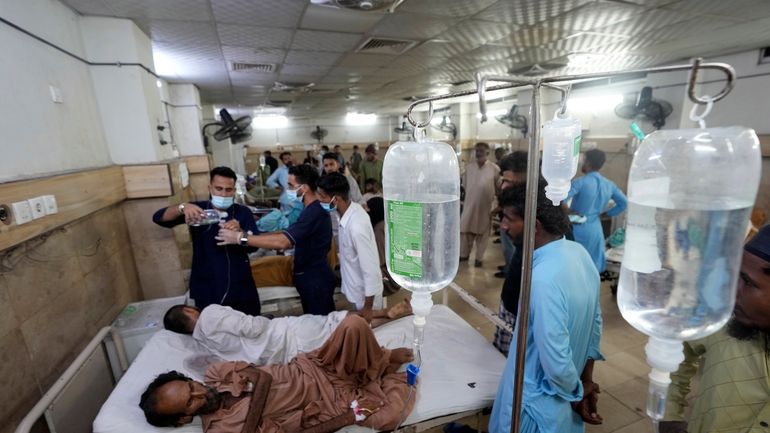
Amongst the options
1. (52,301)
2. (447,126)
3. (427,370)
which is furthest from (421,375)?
(447,126)

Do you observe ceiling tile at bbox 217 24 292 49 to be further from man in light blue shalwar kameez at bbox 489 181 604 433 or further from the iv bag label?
the iv bag label

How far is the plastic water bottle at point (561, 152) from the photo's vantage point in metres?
0.81

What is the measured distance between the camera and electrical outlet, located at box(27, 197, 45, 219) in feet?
5.05

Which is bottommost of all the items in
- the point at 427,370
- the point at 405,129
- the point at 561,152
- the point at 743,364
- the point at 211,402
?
the point at 427,370

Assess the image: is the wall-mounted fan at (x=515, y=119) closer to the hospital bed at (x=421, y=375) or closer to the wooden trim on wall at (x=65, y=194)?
the hospital bed at (x=421, y=375)

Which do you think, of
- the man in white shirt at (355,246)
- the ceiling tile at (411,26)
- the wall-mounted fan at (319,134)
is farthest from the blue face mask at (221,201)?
the wall-mounted fan at (319,134)

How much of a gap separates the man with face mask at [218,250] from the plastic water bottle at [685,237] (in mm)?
2094

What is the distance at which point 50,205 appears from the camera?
168cm

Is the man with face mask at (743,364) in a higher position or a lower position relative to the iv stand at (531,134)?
lower

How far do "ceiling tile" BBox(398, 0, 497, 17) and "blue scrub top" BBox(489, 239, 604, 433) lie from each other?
2060 millimetres

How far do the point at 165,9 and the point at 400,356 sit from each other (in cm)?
298

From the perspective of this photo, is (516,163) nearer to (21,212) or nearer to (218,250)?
(218,250)

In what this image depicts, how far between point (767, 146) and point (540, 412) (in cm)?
538

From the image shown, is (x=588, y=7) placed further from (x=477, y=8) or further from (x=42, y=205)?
(x=42, y=205)
